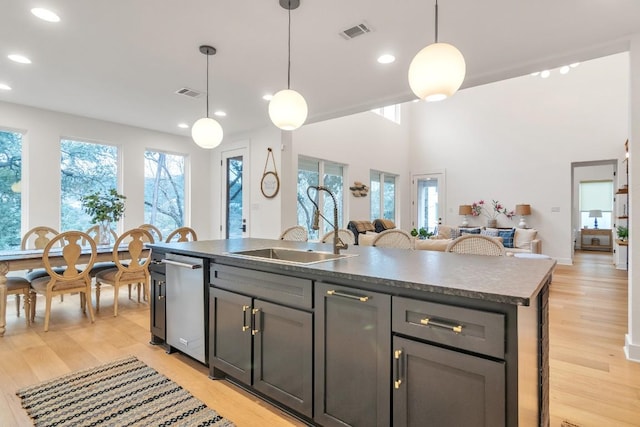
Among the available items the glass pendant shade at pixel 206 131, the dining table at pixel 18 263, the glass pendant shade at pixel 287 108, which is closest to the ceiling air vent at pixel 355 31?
the glass pendant shade at pixel 287 108

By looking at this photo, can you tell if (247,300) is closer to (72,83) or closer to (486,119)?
(72,83)

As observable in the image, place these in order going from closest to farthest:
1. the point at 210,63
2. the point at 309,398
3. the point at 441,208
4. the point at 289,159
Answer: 1. the point at 309,398
2. the point at 210,63
3. the point at 289,159
4. the point at 441,208

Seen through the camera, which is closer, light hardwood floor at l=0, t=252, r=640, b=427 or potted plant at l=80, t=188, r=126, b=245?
light hardwood floor at l=0, t=252, r=640, b=427

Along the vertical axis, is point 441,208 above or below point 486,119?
below

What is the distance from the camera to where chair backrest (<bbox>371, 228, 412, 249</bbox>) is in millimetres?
3014

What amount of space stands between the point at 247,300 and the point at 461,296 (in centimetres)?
129

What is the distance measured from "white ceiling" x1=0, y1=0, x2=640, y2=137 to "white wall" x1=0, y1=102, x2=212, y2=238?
1.63 feet

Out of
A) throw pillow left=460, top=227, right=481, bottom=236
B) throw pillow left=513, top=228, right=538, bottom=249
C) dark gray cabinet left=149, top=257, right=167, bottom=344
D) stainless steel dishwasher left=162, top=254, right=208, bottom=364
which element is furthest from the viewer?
throw pillow left=460, top=227, right=481, bottom=236

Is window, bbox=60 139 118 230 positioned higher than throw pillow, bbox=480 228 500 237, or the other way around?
window, bbox=60 139 118 230

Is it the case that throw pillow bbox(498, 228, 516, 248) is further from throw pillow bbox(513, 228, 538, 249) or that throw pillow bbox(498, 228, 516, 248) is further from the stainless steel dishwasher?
the stainless steel dishwasher

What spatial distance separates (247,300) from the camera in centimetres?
202

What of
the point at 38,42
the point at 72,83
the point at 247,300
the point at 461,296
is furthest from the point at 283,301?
the point at 72,83

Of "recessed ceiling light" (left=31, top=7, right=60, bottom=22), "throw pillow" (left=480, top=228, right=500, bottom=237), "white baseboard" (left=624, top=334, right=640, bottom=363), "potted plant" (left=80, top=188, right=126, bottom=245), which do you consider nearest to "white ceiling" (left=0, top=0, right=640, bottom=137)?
"recessed ceiling light" (left=31, top=7, right=60, bottom=22)

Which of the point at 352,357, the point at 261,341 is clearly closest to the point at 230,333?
the point at 261,341
